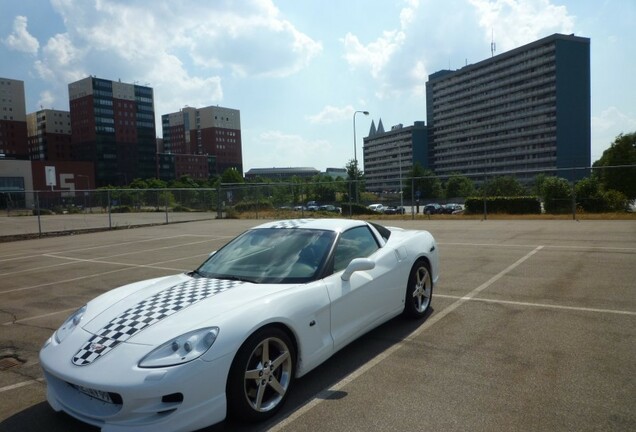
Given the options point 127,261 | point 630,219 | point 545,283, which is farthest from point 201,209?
point 545,283

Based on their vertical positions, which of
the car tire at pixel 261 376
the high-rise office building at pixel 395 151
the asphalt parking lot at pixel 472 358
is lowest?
the asphalt parking lot at pixel 472 358

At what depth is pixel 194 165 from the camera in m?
156

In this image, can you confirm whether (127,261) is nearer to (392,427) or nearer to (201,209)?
(392,427)

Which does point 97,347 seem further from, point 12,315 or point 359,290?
point 12,315

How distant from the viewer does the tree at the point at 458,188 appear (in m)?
22.5

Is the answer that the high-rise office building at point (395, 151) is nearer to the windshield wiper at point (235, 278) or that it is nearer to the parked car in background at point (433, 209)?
the parked car in background at point (433, 209)

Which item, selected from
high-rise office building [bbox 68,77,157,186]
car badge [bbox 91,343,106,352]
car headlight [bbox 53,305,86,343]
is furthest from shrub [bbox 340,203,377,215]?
high-rise office building [bbox 68,77,157,186]

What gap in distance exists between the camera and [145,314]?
10.7 ft

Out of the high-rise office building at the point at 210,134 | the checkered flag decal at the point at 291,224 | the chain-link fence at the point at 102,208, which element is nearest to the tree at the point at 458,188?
the chain-link fence at the point at 102,208

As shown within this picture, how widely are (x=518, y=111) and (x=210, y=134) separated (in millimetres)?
104914

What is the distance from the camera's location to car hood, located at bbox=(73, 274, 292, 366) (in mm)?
2930

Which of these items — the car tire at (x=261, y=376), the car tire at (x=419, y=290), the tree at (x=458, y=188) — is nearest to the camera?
the car tire at (x=261, y=376)

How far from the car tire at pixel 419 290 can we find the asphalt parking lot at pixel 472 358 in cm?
15

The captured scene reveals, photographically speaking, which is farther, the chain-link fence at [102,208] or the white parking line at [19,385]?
the chain-link fence at [102,208]
